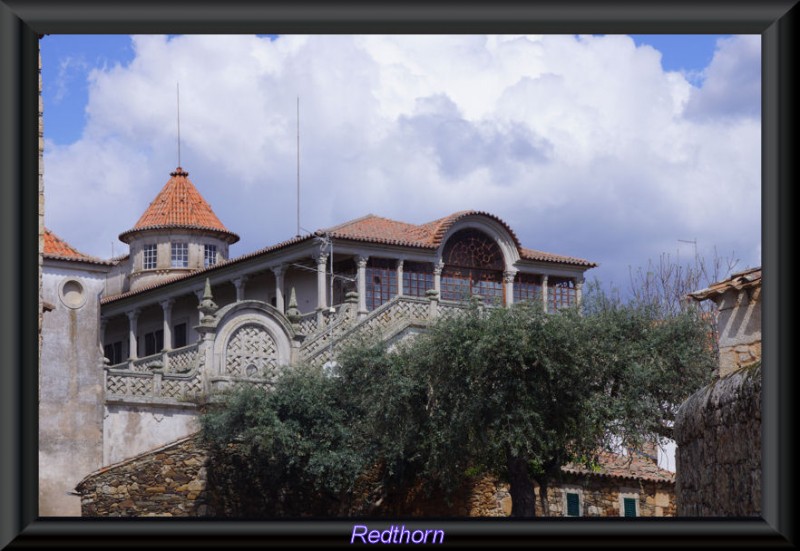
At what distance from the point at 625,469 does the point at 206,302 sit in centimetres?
1172

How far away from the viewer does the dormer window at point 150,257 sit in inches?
1884

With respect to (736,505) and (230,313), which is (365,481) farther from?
(736,505)

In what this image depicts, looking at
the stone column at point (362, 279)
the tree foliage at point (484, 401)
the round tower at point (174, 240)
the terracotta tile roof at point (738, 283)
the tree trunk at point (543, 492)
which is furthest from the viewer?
the round tower at point (174, 240)

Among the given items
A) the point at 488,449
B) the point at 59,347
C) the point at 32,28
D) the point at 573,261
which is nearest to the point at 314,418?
the point at 488,449

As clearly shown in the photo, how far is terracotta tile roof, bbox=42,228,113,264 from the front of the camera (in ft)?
105

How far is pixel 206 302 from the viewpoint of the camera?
33.4 metres

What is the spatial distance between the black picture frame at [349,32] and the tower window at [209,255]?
4214 centimetres

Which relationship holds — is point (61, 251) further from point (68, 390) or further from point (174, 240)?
point (174, 240)

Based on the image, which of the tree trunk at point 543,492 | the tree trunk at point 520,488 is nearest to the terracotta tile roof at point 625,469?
the tree trunk at point 543,492

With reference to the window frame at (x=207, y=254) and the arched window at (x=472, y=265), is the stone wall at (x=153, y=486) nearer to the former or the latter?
the arched window at (x=472, y=265)

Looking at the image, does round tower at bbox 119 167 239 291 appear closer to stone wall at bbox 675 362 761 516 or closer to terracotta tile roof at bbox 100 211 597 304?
terracotta tile roof at bbox 100 211 597 304

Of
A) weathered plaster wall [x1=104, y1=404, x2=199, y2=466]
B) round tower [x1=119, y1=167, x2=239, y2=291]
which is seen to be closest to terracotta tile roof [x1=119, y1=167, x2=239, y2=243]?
round tower [x1=119, y1=167, x2=239, y2=291]

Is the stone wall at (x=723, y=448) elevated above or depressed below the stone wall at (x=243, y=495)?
above

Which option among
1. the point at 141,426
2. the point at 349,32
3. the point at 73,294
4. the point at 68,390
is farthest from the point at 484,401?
the point at 349,32
